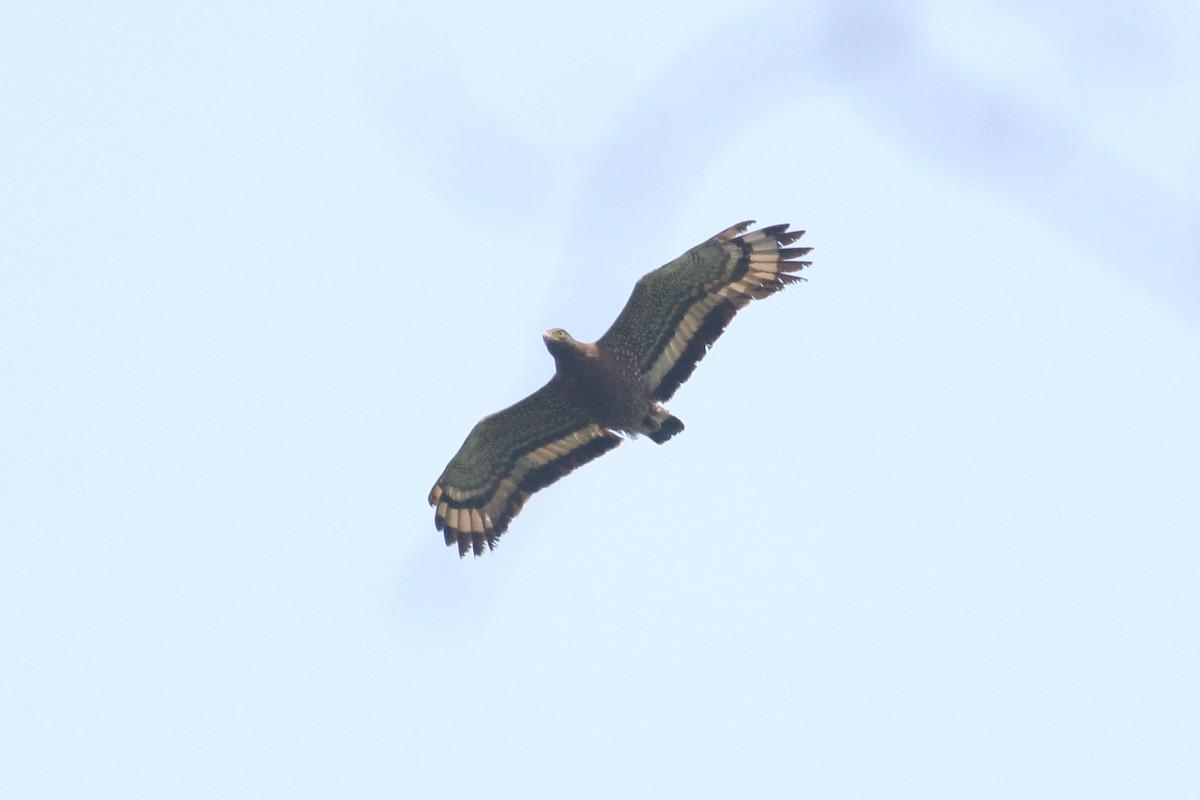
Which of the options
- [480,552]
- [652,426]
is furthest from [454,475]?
[652,426]

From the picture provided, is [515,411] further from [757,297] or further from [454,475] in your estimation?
[757,297]

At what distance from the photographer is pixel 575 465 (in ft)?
60.5

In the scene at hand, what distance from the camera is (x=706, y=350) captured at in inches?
690

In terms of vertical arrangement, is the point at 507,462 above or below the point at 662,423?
above

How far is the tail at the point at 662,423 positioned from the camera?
1755 centimetres

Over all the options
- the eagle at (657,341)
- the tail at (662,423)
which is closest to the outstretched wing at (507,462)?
the eagle at (657,341)

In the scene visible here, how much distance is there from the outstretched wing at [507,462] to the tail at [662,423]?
822 mm

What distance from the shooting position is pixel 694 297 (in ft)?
57.3

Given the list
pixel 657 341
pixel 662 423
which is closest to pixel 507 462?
pixel 662 423

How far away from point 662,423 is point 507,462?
1.96 meters

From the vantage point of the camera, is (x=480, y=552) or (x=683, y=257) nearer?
(x=683, y=257)

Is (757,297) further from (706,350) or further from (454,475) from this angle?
(454,475)

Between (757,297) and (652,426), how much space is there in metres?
1.65

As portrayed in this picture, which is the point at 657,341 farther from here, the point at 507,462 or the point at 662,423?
the point at 507,462
